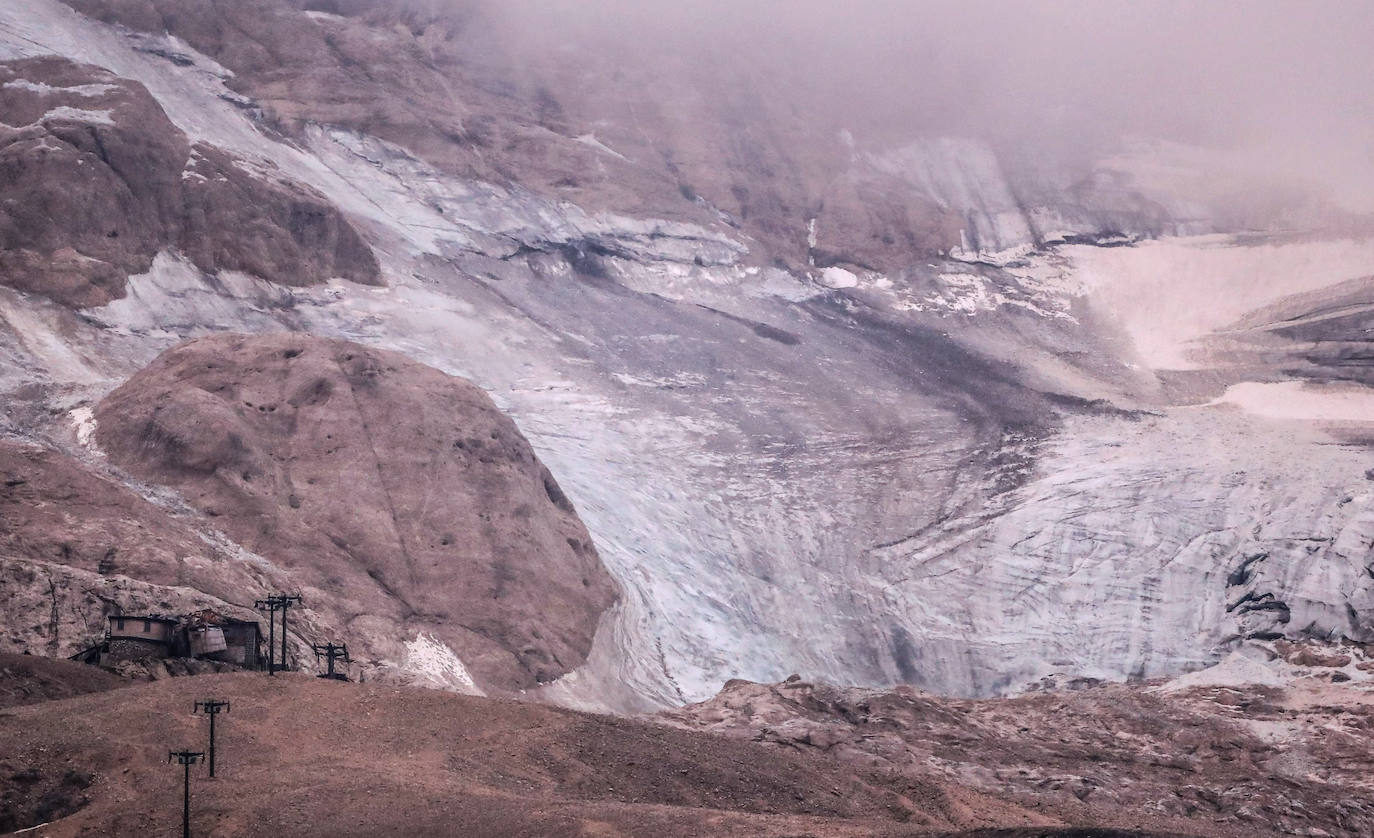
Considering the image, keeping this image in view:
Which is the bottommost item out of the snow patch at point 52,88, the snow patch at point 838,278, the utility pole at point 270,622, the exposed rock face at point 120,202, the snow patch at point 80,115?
the utility pole at point 270,622

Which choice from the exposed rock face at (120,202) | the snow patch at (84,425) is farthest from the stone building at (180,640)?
the exposed rock face at (120,202)

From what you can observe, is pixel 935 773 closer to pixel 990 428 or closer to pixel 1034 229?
pixel 990 428

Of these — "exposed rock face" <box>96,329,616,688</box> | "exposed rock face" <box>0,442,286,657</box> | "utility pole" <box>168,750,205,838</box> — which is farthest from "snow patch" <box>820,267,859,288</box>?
"utility pole" <box>168,750,205,838</box>

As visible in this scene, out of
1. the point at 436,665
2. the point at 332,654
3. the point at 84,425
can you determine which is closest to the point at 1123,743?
the point at 436,665

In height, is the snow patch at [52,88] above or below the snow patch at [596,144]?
above

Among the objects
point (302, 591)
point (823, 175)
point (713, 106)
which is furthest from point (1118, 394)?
point (302, 591)

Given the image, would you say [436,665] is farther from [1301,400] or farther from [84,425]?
[1301,400]

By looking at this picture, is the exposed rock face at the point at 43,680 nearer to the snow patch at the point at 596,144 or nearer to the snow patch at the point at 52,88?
the snow patch at the point at 52,88
